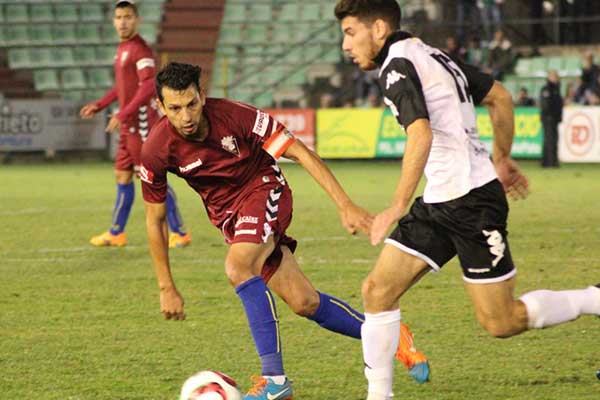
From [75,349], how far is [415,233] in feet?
7.56

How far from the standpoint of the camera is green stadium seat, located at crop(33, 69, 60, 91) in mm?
27797

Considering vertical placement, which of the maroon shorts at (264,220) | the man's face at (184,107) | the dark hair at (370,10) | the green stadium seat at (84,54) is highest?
the dark hair at (370,10)

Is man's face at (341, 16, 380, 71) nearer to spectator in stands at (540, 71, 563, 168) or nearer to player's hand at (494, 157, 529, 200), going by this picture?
player's hand at (494, 157, 529, 200)

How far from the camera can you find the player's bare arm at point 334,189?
449cm

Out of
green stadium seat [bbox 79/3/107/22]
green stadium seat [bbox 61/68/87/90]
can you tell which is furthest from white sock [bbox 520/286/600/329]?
green stadium seat [bbox 79/3/107/22]

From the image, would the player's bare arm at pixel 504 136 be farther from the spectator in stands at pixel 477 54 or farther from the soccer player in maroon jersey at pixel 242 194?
the spectator in stands at pixel 477 54

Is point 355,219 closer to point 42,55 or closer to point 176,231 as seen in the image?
point 176,231

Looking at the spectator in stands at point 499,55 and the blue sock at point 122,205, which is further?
the spectator in stands at point 499,55

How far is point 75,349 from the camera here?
628cm

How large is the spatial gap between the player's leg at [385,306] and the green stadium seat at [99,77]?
23747 mm

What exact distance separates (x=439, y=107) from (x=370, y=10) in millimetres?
455

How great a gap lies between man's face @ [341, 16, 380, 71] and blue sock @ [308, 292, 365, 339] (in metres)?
1.33

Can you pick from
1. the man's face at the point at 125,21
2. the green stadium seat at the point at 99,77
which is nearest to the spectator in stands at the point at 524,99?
the green stadium seat at the point at 99,77

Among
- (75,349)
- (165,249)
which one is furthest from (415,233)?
(75,349)
